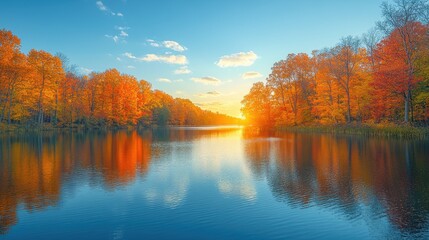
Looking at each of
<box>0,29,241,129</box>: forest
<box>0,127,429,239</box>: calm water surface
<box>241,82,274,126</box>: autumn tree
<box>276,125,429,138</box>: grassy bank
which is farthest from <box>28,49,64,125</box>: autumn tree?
<box>276,125,429,138</box>: grassy bank

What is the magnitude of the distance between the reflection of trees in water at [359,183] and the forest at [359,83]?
17658mm

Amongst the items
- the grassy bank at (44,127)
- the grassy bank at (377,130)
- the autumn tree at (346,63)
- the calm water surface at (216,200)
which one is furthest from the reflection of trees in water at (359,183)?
the grassy bank at (44,127)

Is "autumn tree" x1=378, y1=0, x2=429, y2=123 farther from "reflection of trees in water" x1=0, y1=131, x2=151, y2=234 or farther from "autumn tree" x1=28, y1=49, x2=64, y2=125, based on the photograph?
"autumn tree" x1=28, y1=49, x2=64, y2=125

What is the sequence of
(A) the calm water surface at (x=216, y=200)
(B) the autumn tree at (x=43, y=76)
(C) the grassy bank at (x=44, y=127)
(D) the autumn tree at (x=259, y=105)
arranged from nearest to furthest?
(A) the calm water surface at (x=216, y=200) → (C) the grassy bank at (x=44, y=127) → (B) the autumn tree at (x=43, y=76) → (D) the autumn tree at (x=259, y=105)

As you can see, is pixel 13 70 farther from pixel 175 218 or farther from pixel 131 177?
pixel 175 218

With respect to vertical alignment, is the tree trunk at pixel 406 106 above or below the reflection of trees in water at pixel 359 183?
above

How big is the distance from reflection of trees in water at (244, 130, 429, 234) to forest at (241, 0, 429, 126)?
1766 centimetres

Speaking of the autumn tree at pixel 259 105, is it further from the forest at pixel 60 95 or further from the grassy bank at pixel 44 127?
the grassy bank at pixel 44 127

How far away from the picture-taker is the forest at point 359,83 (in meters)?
32.6

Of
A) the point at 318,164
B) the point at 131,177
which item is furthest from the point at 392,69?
the point at 131,177

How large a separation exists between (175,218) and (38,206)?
449 cm

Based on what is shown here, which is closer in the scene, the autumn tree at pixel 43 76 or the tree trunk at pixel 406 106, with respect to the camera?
the tree trunk at pixel 406 106

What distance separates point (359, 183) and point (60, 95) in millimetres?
59734

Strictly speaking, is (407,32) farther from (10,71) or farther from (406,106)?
(10,71)
